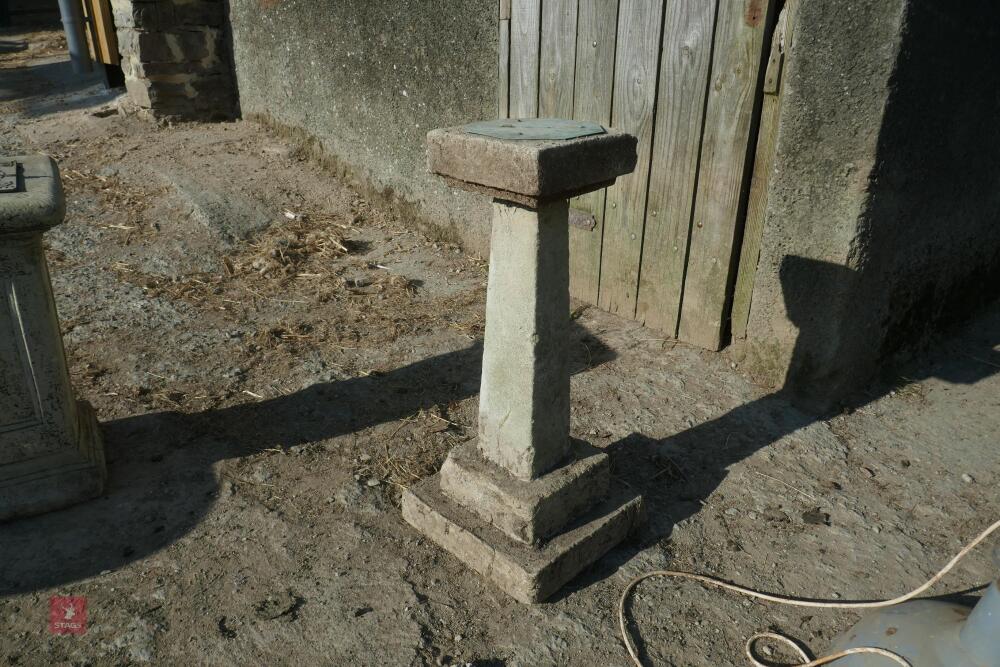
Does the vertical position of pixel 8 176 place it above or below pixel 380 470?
above

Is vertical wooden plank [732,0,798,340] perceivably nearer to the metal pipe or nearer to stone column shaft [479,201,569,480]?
stone column shaft [479,201,569,480]

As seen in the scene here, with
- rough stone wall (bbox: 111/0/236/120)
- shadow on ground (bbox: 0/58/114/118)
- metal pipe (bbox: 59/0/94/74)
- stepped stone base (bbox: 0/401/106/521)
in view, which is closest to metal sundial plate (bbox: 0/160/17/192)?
stepped stone base (bbox: 0/401/106/521)

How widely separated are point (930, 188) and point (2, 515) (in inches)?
149

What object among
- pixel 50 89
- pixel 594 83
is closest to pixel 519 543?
pixel 594 83

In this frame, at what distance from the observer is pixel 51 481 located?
274 cm

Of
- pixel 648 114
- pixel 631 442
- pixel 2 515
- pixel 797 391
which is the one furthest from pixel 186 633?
pixel 648 114

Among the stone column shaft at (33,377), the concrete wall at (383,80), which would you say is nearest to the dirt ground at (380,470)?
the stone column shaft at (33,377)

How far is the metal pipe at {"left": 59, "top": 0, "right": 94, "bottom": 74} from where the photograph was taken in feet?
26.0

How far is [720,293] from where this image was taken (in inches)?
145

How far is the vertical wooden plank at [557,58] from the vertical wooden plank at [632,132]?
0.96 ft

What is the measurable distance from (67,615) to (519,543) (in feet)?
4.47

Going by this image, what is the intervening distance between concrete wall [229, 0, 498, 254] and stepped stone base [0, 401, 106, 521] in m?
2.66

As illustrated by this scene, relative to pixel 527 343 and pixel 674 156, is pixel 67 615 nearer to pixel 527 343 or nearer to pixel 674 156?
pixel 527 343

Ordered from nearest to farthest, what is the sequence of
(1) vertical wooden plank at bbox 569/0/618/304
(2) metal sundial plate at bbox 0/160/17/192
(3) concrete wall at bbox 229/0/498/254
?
(2) metal sundial plate at bbox 0/160/17/192 < (1) vertical wooden plank at bbox 569/0/618/304 < (3) concrete wall at bbox 229/0/498/254
